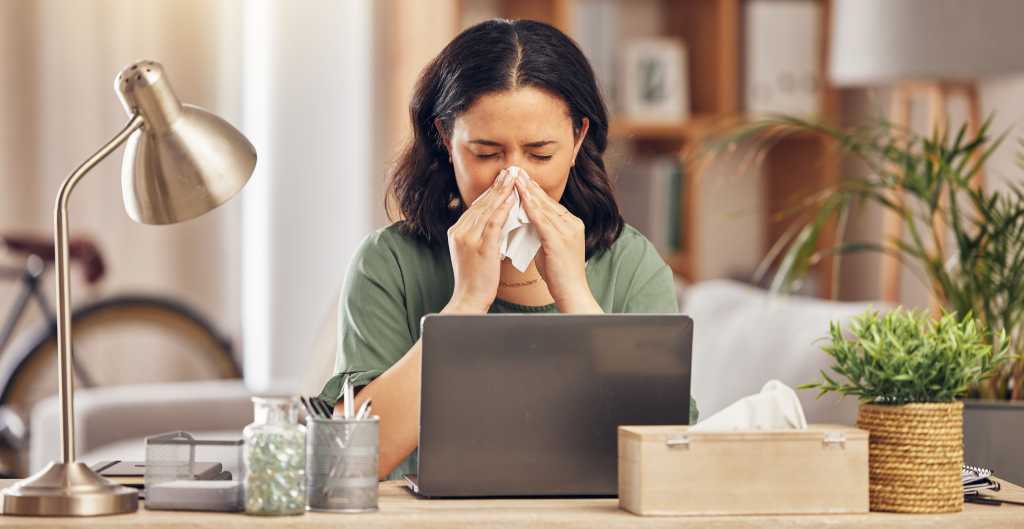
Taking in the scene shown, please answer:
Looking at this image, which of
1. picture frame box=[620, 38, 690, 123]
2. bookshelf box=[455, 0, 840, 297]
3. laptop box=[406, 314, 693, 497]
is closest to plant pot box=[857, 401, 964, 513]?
laptop box=[406, 314, 693, 497]

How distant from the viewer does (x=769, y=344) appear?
7.51 ft

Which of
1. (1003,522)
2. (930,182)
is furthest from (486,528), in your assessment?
(930,182)

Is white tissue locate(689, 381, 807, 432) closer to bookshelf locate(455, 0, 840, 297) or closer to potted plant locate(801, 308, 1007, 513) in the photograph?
potted plant locate(801, 308, 1007, 513)

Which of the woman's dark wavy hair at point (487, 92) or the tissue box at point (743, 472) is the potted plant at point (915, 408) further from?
the woman's dark wavy hair at point (487, 92)

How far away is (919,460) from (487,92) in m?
0.66

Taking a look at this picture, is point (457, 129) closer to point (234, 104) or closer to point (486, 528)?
point (486, 528)

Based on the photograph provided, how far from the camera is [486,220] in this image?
1.47 metres

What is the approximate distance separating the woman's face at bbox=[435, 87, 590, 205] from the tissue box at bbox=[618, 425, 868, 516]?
48 cm

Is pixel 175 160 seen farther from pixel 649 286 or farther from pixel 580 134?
pixel 649 286

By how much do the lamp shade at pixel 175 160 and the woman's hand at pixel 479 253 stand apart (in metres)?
0.32

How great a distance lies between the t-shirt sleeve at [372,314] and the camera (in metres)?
1.62

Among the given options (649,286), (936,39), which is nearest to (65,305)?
(649,286)

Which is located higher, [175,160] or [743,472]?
[175,160]

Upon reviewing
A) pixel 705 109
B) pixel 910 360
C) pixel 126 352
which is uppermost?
pixel 705 109
